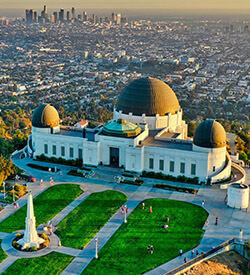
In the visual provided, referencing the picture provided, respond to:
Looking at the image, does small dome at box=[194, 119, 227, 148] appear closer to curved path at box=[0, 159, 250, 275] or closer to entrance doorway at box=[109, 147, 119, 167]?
curved path at box=[0, 159, 250, 275]

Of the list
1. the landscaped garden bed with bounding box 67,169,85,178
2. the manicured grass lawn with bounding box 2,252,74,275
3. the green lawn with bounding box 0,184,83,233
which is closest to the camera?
the manicured grass lawn with bounding box 2,252,74,275

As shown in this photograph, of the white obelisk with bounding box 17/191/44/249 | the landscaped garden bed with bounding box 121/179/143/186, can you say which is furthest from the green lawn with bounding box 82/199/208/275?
the white obelisk with bounding box 17/191/44/249

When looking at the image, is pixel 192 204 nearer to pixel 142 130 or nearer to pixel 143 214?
pixel 143 214

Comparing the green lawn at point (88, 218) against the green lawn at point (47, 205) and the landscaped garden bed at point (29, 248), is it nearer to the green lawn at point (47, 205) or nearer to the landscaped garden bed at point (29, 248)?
the landscaped garden bed at point (29, 248)

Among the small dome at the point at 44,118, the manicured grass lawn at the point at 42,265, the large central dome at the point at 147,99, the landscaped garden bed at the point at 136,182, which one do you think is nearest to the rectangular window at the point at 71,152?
the small dome at the point at 44,118

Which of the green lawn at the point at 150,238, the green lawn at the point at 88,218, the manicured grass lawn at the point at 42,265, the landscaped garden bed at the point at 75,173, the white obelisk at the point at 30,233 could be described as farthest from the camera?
the landscaped garden bed at the point at 75,173

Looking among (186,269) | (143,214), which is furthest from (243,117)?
(186,269)

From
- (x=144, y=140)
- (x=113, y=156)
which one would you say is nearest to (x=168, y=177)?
(x=144, y=140)

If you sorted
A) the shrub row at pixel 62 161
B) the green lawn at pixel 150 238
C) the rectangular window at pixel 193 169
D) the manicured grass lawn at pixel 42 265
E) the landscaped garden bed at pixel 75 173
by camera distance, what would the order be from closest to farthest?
the manicured grass lawn at pixel 42 265 → the green lawn at pixel 150 238 → the rectangular window at pixel 193 169 → the landscaped garden bed at pixel 75 173 → the shrub row at pixel 62 161
